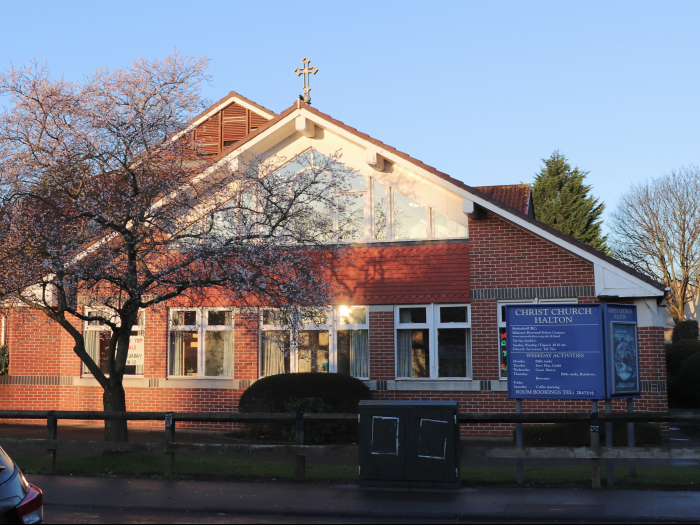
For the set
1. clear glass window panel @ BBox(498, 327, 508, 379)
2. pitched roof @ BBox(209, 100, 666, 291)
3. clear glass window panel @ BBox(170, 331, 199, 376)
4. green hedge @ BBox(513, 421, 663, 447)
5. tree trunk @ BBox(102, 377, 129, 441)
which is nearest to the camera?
tree trunk @ BBox(102, 377, 129, 441)

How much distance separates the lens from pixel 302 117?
55.1 ft

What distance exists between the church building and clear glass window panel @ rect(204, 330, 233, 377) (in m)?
0.03

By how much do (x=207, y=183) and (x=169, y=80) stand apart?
1.84m

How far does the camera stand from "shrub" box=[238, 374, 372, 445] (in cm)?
1459

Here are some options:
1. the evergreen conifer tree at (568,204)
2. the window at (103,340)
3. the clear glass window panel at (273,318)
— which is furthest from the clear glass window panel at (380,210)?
the evergreen conifer tree at (568,204)

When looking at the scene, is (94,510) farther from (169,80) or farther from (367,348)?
(367,348)

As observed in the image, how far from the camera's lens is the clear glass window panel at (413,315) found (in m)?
16.8

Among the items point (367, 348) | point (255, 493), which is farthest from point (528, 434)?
point (255, 493)

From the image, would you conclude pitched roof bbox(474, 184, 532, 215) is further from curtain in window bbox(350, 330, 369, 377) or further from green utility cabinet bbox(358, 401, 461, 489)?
green utility cabinet bbox(358, 401, 461, 489)

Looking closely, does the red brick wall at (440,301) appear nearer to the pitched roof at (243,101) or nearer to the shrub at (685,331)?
the pitched roof at (243,101)

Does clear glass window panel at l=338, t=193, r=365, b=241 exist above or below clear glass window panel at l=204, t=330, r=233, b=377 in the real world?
above

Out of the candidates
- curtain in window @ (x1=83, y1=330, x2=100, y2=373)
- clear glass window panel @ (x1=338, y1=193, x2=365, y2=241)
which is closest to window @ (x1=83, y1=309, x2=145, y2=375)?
curtain in window @ (x1=83, y1=330, x2=100, y2=373)

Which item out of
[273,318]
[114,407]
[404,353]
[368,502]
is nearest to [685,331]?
[404,353]

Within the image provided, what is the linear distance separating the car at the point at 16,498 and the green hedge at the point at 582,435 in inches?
406
